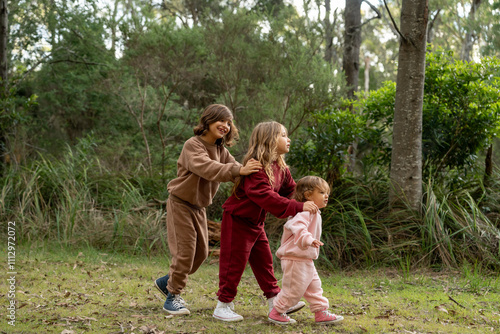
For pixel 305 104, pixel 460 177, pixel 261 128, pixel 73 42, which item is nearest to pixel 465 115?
pixel 460 177

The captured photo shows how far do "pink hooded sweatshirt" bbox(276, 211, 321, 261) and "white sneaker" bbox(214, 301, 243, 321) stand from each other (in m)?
0.61

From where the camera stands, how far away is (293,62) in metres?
9.07

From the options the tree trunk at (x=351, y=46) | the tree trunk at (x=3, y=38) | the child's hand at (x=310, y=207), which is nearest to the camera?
the child's hand at (x=310, y=207)

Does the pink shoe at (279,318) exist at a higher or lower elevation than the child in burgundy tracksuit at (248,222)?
lower

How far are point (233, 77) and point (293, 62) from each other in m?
1.18

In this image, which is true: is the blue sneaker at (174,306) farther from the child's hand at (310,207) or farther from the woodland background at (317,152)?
the woodland background at (317,152)

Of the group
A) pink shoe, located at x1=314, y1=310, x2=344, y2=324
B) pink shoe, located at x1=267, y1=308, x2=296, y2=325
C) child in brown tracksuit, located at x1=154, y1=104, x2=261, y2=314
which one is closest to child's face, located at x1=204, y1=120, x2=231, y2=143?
child in brown tracksuit, located at x1=154, y1=104, x2=261, y2=314

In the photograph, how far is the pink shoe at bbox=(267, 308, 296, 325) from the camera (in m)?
3.67

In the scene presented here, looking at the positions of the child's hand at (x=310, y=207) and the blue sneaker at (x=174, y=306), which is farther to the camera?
the blue sneaker at (x=174, y=306)

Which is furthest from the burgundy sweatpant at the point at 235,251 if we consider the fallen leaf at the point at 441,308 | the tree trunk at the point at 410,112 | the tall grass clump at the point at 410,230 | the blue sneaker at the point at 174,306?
the tree trunk at the point at 410,112

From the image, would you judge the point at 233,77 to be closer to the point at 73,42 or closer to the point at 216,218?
the point at 216,218

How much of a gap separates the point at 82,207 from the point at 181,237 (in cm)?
394

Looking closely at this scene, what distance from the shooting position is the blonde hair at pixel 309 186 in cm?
367

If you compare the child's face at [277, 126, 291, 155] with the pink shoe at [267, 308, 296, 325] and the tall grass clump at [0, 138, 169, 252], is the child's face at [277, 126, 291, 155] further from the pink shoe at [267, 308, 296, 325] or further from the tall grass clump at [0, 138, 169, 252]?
the tall grass clump at [0, 138, 169, 252]
